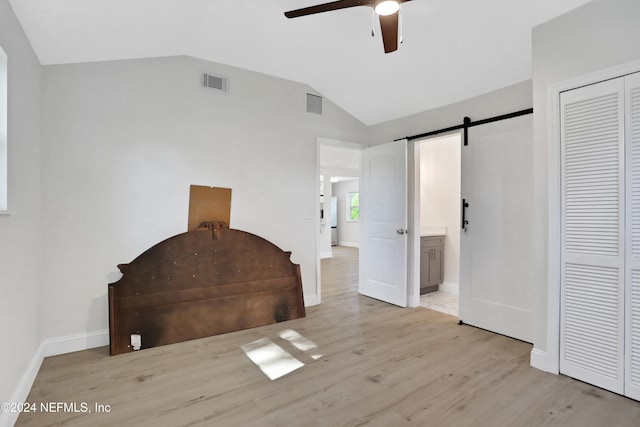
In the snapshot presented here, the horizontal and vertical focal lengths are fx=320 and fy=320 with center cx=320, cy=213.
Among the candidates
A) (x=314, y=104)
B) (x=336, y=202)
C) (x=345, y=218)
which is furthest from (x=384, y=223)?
(x=336, y=202)

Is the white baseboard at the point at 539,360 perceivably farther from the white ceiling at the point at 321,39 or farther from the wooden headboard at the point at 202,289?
the white ceiling at the point at 321,39

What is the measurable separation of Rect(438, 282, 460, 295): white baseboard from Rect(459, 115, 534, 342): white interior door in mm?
1318

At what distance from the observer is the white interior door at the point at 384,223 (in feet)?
13.6

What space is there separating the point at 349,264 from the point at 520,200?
4.78 m

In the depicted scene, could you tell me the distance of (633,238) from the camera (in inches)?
83.1

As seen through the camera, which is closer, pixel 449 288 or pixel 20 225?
pixel 20 225

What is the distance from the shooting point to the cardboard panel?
11.2 ft

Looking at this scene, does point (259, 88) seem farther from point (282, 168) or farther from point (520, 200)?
point (520, 200)

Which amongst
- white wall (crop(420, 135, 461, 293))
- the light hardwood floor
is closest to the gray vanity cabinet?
white wall (crop(420, 135, 461, 293))

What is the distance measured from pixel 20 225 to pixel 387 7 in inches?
106

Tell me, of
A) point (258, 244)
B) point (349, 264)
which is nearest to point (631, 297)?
point (258, 244)

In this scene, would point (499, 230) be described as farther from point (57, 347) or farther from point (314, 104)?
point (57, 347)

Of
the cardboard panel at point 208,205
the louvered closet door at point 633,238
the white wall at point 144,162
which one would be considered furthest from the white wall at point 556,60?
the cardboard panel at point 208,205

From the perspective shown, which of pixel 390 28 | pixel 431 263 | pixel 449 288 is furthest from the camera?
pixel 449 288
